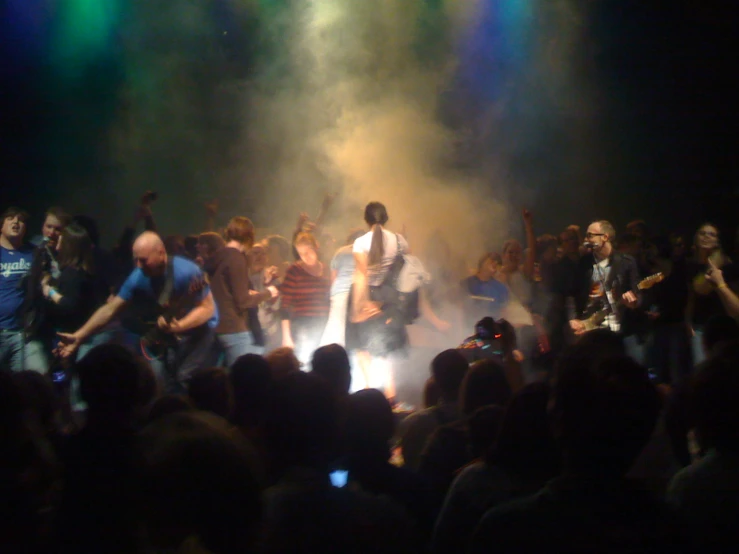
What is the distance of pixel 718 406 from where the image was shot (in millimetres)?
1935

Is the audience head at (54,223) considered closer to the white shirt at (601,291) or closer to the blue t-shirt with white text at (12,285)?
the blue t-shirt with white text at (12,285)

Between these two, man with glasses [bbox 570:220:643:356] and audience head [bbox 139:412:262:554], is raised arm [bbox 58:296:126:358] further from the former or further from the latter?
audience head [bbox 139:412:262:554]

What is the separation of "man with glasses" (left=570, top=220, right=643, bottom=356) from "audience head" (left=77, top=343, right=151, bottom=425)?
477 cm

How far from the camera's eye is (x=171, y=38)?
9727 mm

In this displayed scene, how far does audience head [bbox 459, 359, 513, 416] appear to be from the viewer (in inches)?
115

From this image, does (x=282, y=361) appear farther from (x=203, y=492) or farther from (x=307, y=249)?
(x=307, y=249)

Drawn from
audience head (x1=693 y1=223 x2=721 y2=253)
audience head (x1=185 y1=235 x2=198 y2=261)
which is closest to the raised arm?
audience head (x1=185 y1=235 x2=198 y2=261)

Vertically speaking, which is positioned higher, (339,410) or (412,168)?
(412,168)

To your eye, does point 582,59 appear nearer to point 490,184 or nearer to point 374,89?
point 490,184

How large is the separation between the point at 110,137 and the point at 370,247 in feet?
15.3

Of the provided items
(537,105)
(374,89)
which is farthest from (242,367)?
(537,105)

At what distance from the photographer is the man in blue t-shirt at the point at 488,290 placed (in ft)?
25.1

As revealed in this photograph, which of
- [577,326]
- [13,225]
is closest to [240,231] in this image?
[13,225]

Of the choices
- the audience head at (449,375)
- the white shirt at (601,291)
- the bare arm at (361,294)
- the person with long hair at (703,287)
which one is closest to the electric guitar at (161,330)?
the bare arm at (361,294)
